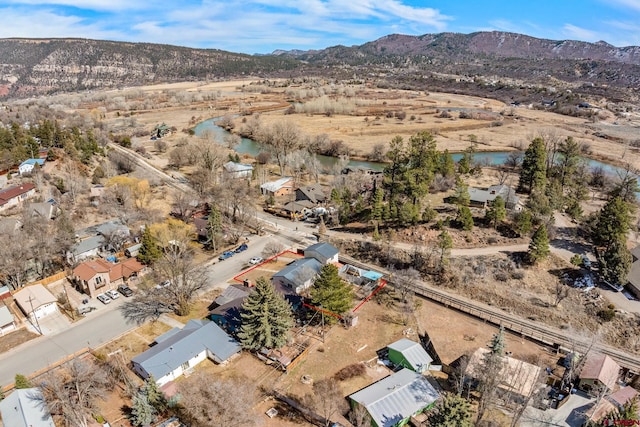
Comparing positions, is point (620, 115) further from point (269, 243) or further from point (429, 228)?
point (269, 243)

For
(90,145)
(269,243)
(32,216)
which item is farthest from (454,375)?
(90,145)

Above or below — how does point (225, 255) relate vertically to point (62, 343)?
above

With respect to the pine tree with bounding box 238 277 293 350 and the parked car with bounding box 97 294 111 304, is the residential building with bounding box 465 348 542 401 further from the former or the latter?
the parked car with bounding box 97 294 111 304

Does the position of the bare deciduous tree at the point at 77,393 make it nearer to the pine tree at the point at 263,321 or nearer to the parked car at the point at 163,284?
the pine tree at the point at 263,321

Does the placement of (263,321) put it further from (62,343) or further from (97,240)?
(97,240)

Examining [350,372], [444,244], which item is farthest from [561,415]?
[444,244]

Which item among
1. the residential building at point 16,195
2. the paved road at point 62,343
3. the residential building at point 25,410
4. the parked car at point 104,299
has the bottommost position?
the paved road at point 62,343

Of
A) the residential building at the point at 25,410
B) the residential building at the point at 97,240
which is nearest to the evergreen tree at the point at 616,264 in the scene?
the residential building at the point at 25,410
